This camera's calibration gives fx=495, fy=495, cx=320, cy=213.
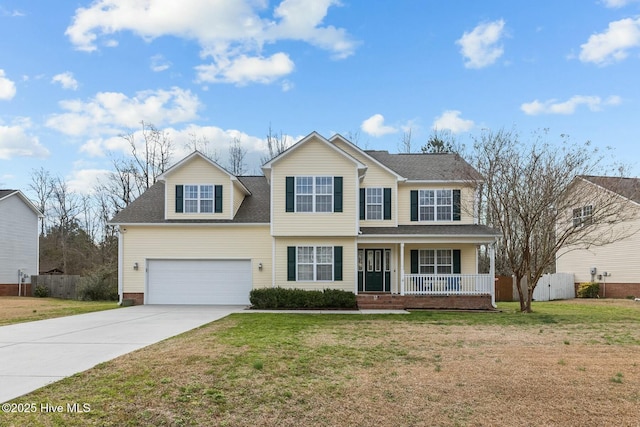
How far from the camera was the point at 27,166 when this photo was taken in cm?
4288

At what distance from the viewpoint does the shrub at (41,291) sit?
102ft

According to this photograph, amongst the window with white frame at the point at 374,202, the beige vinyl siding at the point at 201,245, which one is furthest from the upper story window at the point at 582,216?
the beige vinyl siding at the point at 201,245

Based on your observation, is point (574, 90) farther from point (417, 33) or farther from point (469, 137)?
point (417, 33)

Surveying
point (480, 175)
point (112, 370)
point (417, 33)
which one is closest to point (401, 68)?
point (417, 33)

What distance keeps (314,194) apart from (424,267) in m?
5.95

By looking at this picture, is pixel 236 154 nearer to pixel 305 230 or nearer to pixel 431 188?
pixel 305 230

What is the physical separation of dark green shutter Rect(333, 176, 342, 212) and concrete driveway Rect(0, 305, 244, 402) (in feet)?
20.2

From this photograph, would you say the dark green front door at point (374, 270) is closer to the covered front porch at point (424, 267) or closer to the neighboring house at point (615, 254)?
the covered front porch at point (424, 267)

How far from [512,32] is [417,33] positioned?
3582 mm

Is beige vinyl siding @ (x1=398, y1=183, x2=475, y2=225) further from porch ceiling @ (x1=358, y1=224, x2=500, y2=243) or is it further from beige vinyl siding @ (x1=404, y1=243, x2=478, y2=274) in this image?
beige vinyl siding @ (x1=404, y1=243, x2=478, y2=274)

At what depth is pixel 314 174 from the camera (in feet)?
68.4

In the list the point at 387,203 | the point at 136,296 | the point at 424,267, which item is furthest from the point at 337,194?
the point at 136,296

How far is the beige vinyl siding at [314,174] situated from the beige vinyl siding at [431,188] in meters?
2.92

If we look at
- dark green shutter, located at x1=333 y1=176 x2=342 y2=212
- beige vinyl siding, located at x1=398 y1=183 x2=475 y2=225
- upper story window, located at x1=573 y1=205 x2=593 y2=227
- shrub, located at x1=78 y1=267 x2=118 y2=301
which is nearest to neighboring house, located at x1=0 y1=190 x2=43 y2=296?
shrub, located at x1=78 y1=267 x2=118 y2=301
